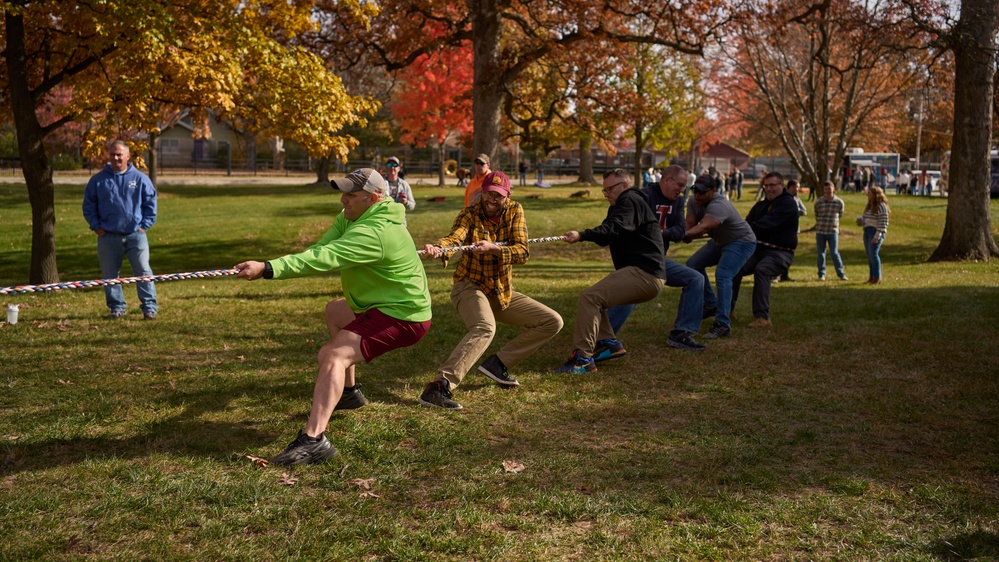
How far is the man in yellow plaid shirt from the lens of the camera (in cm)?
693

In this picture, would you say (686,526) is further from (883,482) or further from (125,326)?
(125,326)

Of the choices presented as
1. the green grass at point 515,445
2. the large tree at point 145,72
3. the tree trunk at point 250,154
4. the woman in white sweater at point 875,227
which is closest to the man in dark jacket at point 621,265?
the green grass at point 515,445

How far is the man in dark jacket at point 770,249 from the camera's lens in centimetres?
1055

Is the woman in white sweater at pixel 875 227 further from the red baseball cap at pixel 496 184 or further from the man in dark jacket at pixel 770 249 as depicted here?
the red baseball cap at pixel 496 184

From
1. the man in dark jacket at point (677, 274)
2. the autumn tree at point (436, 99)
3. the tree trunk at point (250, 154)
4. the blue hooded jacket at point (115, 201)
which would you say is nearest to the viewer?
the man in dark jacket at point (677, 274)

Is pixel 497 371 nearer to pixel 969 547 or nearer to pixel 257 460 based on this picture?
pixel 257 460

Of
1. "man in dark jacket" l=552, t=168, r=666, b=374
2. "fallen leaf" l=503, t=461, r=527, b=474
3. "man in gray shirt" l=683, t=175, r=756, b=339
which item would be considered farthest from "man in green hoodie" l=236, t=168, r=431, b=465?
"man in gray shirt" l=683, t=175, r=756, b=339

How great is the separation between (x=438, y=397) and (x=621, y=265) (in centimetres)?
257

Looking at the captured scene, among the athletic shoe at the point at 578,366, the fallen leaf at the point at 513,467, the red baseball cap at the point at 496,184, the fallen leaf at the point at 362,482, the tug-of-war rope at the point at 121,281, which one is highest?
the red baseball cap at the point at 496,184

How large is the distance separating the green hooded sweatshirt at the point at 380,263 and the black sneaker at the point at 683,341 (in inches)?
157

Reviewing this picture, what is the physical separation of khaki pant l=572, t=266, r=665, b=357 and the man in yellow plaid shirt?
64cm

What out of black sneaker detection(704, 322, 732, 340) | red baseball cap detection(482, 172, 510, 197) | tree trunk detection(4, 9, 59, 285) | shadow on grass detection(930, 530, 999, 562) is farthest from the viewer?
tree trunk detection(4, 9, 59, 285)

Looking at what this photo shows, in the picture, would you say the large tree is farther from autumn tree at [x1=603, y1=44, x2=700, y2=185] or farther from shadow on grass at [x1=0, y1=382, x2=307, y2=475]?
autumn tree at [x1=603, y1=44, x2=700, y2=185]

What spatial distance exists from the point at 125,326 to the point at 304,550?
6.62 m
